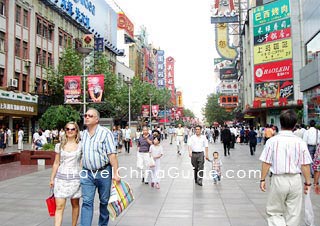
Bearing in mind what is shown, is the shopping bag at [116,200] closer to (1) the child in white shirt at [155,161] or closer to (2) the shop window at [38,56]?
(1) the child in white shirt at [155,161]

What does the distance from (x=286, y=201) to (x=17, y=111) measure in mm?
30406

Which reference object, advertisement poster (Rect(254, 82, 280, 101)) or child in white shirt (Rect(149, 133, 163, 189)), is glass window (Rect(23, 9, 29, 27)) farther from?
child in white shirt (Rect(149, 133, 163, 189))

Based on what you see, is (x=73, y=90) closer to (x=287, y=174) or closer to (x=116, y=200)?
(x=116, y=200)

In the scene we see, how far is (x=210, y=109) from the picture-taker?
3093 inches

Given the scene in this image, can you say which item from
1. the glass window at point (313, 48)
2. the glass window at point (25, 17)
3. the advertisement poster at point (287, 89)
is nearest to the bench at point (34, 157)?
the glass window at point (313, 48)

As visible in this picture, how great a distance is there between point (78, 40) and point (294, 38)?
991 inches

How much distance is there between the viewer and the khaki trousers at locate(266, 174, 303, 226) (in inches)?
180

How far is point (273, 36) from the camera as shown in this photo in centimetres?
4241

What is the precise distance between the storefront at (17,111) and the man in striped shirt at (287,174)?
28.3 meters

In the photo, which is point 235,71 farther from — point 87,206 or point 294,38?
point 87,206

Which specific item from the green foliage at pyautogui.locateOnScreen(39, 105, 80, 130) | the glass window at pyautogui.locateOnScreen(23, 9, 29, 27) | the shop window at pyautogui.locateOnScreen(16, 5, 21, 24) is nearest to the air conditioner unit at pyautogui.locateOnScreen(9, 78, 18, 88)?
the shop window at pyautogui.locateOnScreen(16, 5, 21, 24)

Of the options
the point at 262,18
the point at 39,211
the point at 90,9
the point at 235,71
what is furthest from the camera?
the point at 235,71

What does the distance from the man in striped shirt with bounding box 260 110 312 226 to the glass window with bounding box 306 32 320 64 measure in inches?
752

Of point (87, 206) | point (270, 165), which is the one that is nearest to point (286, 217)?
point (270, 165)
